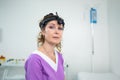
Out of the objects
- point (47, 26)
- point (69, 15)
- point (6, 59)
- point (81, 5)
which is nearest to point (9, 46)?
point (6, 59)

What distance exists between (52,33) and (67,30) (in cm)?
188

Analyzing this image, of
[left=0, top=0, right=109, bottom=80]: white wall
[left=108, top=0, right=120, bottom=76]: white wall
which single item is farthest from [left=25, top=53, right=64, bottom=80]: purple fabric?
[left=0, top=0, right=109, bottom=80]: white wall

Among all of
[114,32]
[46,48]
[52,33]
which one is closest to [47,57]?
[46,48]

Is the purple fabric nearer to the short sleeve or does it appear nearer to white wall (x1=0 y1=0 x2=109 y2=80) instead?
the short sleeve

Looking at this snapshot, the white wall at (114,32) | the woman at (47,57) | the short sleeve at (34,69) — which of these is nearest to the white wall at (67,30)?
the white wall at (114,32)

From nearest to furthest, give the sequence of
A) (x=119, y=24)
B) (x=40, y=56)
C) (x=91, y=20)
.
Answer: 1. (x=40, y=56)
2. (x=119, y=24)
3. (x=91, y=20)

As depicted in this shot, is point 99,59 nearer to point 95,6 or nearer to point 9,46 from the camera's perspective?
point 95,6

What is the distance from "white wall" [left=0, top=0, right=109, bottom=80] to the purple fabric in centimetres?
185

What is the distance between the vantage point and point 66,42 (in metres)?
2.93

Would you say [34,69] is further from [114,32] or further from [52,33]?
[114,32]

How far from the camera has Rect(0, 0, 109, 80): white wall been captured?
290 centimetres

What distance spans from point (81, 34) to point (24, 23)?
3.19ft

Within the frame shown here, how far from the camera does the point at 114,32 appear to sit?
2.63 m

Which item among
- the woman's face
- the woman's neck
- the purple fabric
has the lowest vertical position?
the purple fabric
